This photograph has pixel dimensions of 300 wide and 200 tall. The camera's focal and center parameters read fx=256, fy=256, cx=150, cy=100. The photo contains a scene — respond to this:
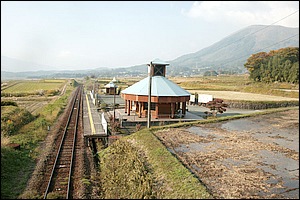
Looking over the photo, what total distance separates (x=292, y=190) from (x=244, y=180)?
3.63 ft

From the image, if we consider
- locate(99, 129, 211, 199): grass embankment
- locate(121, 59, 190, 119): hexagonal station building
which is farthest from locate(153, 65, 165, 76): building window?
locate(99, 129, 211, 199): grass embankment

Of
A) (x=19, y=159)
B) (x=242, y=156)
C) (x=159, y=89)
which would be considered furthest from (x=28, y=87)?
(x=242, y=156)

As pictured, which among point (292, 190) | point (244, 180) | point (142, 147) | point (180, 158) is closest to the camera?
point (292, 190)

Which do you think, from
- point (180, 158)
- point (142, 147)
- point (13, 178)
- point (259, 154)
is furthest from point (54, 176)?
point (259, 154)

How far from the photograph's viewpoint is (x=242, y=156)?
28.8ft

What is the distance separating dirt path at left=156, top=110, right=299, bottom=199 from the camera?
20.6ft

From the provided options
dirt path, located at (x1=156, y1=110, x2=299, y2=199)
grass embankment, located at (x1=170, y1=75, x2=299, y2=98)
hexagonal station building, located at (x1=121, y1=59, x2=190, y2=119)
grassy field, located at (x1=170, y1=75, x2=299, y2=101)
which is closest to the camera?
dirt path, located at (x1=156, y1=110, x2=299, y2=199)

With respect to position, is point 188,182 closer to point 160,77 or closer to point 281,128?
point 281,128

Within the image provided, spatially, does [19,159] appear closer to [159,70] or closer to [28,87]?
[159,70]

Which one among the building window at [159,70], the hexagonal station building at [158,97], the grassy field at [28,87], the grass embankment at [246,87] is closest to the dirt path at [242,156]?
the grass embankment at [246,87]

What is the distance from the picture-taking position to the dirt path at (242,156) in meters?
6.28

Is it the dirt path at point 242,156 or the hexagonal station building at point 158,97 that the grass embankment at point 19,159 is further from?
the hexagonal station building at point 158,97

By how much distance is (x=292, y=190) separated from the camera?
612cm

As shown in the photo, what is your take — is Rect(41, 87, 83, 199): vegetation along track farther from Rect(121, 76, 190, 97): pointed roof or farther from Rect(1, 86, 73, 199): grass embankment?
Rect(121, 76, 190, 97): pointed roof
